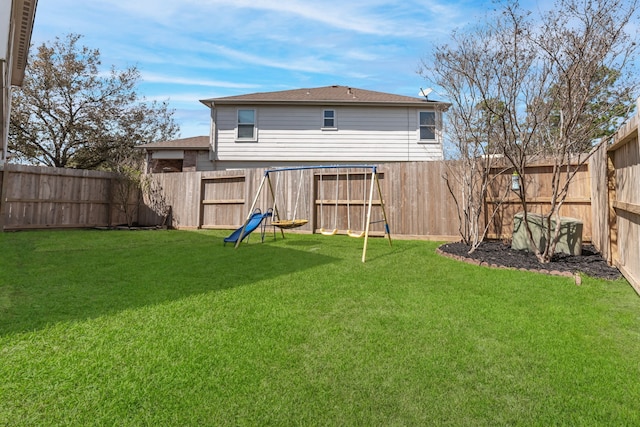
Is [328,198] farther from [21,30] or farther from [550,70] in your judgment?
[21,30]

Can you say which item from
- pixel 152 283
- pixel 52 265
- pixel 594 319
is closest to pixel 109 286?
pixel 152 283

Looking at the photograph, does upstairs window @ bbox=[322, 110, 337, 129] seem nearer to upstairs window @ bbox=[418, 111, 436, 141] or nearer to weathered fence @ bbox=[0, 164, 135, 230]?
upstairs window @ bbox=[418, 111, 436, 141]

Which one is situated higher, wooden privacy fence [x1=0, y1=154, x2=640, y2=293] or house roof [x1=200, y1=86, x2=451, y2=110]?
house roof [x1=200, y1=86, x2=451, y2=110]

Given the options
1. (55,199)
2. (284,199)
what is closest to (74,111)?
(55,199)

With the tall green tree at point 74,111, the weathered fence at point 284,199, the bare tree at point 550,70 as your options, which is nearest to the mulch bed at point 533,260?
the bare tree at point 550,70

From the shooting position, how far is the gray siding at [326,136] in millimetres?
12625

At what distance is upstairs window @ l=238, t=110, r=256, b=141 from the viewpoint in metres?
12.7

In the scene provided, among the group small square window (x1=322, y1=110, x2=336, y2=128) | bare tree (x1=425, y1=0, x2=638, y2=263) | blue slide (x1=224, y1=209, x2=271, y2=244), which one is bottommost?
blue slide (x1=224, y1=209, x2=271, y2=244)

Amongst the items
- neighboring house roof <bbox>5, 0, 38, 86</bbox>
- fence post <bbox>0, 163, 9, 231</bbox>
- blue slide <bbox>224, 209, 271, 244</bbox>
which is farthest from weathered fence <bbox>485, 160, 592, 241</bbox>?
fence post <bbox>0, 163, 9, 231</bbox>

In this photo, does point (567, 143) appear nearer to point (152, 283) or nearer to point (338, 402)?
point (338, 402)

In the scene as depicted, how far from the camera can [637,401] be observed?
1.75 metres

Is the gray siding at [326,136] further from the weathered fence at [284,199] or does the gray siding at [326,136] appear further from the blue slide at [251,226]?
the blue slide at [251,226]

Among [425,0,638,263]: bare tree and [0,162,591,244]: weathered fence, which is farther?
[0,162,591,244]: weathered fence

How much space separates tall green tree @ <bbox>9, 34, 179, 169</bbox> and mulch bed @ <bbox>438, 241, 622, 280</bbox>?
60.3 feet
